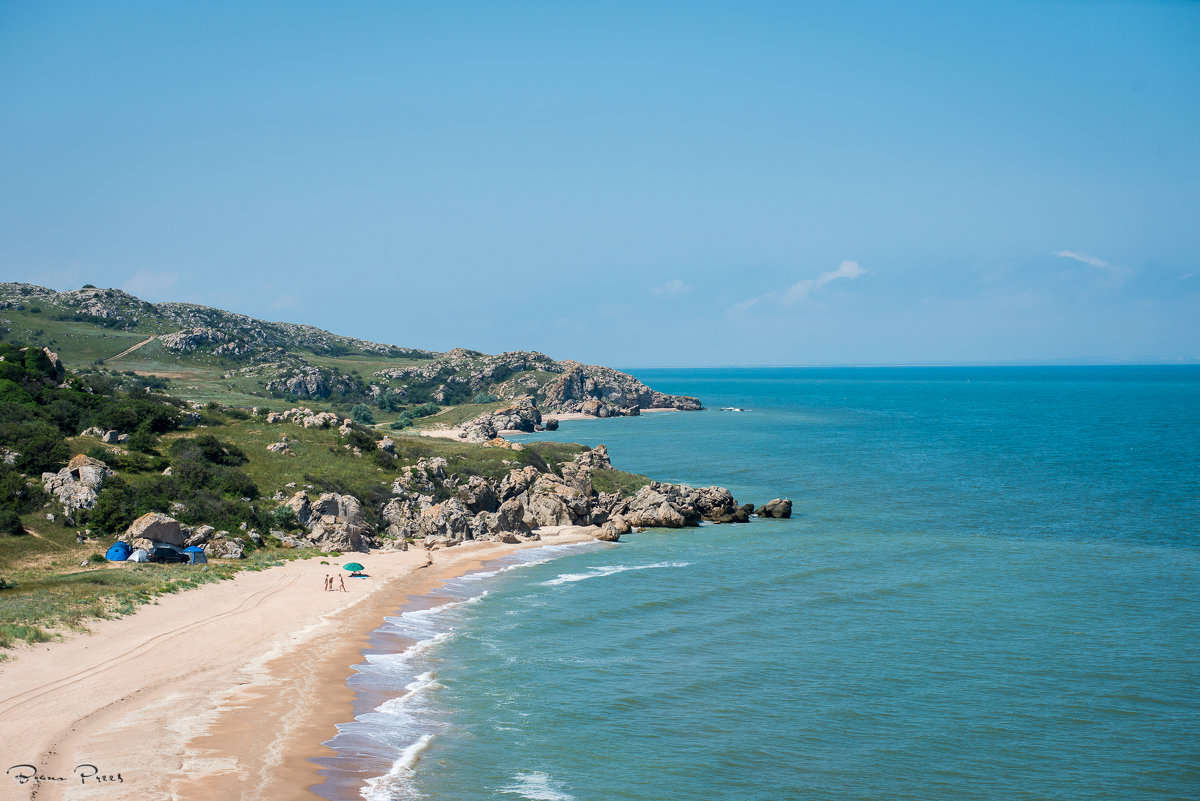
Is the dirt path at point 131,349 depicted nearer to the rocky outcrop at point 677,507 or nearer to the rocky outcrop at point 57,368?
the rocky outcrop at point 57,368

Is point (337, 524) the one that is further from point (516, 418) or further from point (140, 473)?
point (516, 418)

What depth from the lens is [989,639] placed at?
34.5 metres

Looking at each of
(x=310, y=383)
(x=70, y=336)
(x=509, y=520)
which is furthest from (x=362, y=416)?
(x=509, y=520)

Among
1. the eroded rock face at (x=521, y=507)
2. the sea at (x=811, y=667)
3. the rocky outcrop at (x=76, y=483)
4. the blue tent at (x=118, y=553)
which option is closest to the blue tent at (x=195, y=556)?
the blue tent at (x=118, y=553)

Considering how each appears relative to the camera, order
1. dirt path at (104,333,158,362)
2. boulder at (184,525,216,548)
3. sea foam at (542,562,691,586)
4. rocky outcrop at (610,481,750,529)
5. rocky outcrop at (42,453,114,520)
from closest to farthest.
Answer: rocky outcrop at (42,453,114,520), boulder at (184,525,216,548), sea foam at (542,562,691,586), rocky outcrop at (610,481,750,529), dirt path at (104,333,158,362)

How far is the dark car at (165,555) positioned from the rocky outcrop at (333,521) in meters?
9.25

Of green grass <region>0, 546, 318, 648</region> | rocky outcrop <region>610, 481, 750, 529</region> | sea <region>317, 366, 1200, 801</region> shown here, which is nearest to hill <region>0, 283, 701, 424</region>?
rocky outcrop <region>610, 481, 750, 529</region>

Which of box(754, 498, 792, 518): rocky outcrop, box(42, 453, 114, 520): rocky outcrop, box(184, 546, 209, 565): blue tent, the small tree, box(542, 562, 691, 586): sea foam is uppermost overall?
the small tree

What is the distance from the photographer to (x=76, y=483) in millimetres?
46438

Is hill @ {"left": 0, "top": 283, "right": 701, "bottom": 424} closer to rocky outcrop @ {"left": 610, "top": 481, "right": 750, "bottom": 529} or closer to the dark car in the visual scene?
rocky outcrop @ {"left": 610, "top": 481, "right": 750, "bottom": 529}

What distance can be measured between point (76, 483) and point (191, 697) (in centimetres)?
2748

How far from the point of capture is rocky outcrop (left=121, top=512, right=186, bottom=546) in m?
44.2

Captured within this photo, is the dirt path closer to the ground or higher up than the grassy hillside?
higher up

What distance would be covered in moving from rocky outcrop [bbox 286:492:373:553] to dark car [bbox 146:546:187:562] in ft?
30.3
